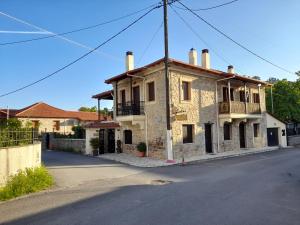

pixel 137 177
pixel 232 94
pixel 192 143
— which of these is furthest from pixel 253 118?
pixel 137 177

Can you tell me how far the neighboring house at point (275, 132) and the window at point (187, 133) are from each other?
11054 millimetres

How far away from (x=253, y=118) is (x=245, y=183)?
50.5 ft

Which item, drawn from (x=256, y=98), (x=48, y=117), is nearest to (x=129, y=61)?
(x=256, y=98)

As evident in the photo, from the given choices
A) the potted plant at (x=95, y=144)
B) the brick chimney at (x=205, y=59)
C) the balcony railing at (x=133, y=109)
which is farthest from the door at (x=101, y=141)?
the brick chimney at (x=205, y=59)

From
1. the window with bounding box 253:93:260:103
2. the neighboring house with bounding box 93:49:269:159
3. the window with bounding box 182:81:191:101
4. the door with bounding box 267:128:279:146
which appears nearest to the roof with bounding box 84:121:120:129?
the neighboring house with bounding box 93:49:269:159

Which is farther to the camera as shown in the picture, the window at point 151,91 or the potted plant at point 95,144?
the potted plant at point 95,144

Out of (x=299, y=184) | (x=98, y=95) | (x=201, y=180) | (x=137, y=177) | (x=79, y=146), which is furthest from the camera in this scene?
(x=98, y=95)

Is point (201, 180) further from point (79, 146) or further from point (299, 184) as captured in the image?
point (79, 146)

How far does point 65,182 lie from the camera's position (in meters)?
10.2

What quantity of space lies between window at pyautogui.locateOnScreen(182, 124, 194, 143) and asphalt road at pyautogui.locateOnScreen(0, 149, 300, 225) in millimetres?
7394

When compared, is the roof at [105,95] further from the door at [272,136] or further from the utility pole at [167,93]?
the door at [272,136]

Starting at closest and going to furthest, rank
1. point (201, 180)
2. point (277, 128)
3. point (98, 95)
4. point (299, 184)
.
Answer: point (299, 184) < point (201, 180) < point (98, 95) < point (277, 128)

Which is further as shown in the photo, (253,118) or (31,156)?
(253,118)

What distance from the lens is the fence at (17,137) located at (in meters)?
8.91
